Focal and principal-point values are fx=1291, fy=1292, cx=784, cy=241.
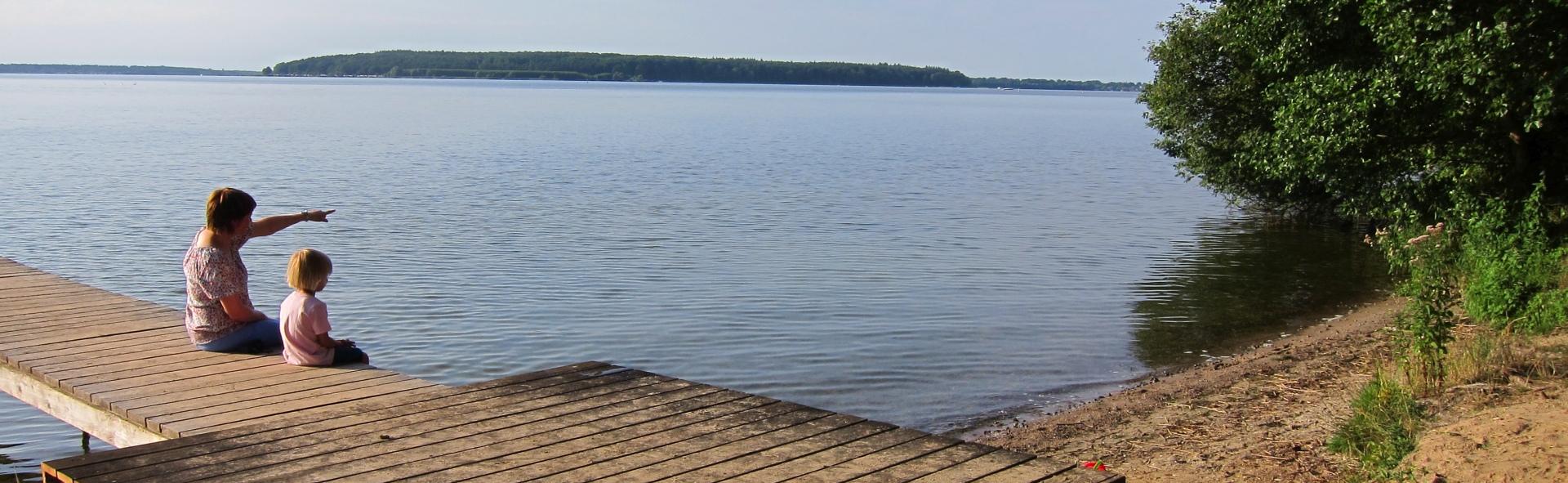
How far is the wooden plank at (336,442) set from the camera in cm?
545

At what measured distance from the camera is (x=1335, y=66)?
1268 cm

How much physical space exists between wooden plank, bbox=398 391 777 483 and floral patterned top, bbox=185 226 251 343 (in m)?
2.99

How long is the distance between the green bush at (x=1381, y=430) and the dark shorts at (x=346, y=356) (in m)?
5.87

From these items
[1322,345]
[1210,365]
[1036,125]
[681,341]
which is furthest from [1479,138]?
[1036,125]

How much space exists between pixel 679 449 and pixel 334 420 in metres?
1.75

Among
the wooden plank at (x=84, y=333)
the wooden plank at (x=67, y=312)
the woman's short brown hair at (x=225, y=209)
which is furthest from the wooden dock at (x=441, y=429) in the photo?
the wooden plank at (x=67, y=312)

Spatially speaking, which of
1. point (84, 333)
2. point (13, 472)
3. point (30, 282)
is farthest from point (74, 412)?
point (30, 282)

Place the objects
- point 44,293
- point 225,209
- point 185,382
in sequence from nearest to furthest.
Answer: point 185,382 < point 225,209 < point 44,293

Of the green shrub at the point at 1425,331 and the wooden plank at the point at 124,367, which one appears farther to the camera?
the green shrub at the point at 1425,331

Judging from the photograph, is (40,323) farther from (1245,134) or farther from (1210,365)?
(1245,134)

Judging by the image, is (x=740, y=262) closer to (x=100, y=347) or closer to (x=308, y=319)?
(x=100, y=347)

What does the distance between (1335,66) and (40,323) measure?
453 inches

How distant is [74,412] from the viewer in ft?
24.0

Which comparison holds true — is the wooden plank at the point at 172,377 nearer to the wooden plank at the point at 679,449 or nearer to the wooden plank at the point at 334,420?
the wooden plank at the point at 334,420
